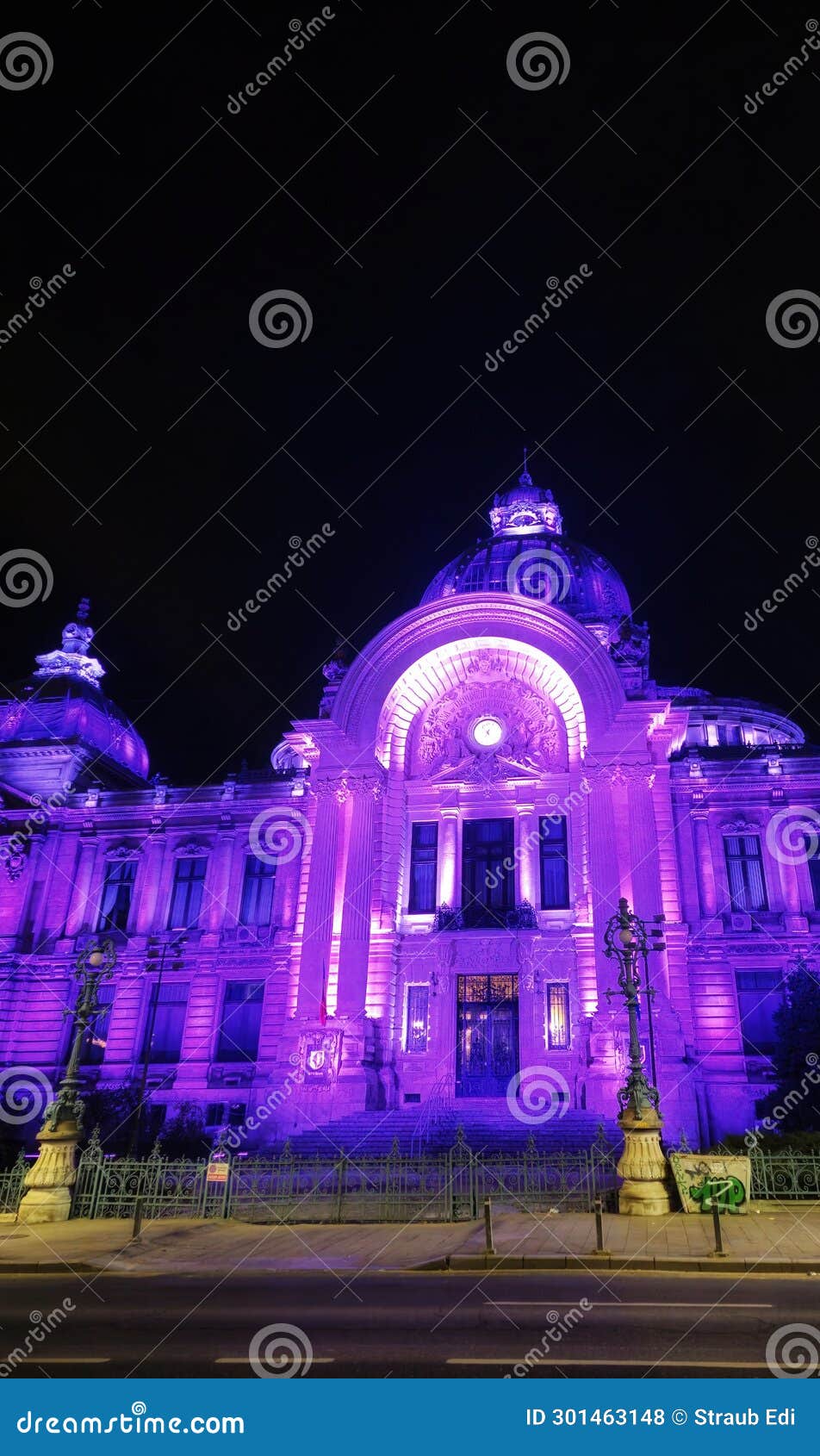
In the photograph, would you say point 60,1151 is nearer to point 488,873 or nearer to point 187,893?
point 488,873

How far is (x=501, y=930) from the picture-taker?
108 ft

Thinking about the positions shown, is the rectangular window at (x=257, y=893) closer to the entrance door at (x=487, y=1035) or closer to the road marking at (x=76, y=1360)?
the entrance door at (x=487, y=1035)

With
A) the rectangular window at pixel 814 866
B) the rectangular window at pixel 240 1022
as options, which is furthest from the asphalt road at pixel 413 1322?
the rectangular window at pixel 240 1022

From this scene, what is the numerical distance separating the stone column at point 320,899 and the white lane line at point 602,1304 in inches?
897

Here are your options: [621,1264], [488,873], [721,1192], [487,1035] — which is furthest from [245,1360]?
[488,873]

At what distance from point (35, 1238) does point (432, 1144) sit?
41.2 feet

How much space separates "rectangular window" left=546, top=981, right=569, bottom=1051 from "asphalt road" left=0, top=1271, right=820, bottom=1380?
1982cm

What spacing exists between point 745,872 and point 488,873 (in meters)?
10.0

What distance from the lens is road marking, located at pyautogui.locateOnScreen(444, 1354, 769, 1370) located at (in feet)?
23.1

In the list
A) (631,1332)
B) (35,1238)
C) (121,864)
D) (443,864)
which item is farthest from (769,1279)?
(121,864)

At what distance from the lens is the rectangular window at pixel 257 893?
3953 centimetres

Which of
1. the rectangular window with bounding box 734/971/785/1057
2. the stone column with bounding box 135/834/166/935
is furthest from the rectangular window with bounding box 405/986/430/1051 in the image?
the stone column with bounding box 135/834/166/935

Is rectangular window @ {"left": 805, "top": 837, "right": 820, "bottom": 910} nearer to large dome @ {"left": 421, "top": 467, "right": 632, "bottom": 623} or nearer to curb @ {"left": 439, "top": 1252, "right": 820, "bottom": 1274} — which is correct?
large dome @ {"left": 421, "top": 467, "right": 632, "bottom": 623}

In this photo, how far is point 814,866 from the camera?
115 feet
